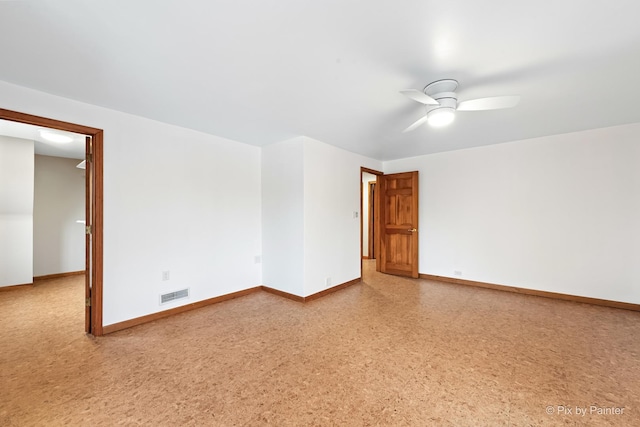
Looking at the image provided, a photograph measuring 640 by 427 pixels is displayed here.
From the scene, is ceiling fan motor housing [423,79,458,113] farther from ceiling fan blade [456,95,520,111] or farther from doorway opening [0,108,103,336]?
doorway opening [0,108,103,336]

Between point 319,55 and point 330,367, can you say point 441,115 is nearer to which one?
point 319,55

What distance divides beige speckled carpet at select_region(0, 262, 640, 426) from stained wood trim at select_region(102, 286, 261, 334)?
106 millimetres

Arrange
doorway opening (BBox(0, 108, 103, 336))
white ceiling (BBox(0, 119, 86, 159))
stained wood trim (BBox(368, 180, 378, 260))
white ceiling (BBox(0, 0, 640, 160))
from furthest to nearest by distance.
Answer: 1. stained wood trim (BBox(368, 180, 378, 260))
2. white ceiling (BBox(0, 119, 86, 159))
3. doorway opening (BBox(0, 108, 103, 336))
4. white ceiling (BBox(0, 0, 640, 160))

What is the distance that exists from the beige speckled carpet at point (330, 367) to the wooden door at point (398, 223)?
5.59 ft

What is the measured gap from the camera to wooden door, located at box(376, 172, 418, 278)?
16.4 ft

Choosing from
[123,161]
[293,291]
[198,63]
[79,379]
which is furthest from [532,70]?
[79,379]

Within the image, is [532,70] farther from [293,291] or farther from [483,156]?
[293,291]

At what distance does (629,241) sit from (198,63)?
5.36m

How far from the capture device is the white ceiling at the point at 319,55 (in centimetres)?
146

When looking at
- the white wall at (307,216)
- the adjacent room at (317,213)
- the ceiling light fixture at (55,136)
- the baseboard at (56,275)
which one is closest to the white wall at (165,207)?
the adjacent room at (317,213)

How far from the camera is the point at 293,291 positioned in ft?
12.5

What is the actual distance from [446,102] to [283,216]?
102 inches

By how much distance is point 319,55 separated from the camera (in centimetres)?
185

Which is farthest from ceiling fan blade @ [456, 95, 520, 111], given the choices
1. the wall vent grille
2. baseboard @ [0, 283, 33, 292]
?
baseboard @ [0, 283, 33, 292]
